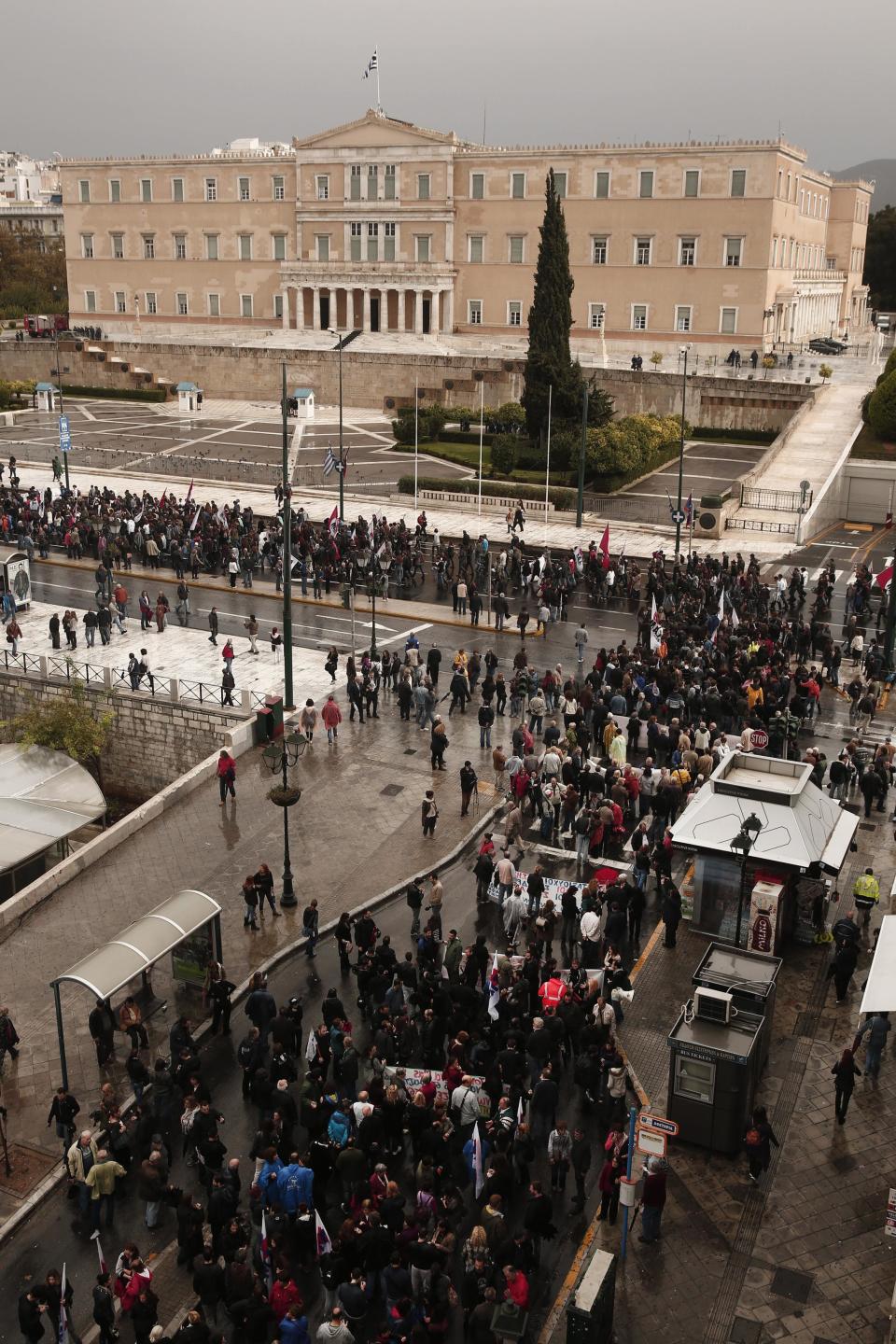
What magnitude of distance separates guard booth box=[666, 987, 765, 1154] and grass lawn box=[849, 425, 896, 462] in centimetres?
3795

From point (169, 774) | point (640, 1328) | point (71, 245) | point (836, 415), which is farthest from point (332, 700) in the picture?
point (71, 245)

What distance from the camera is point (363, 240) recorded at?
242 ft

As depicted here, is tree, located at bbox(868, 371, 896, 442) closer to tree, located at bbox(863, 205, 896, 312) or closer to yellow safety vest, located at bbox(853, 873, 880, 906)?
yellow safety vest, located at bbox(853, 873, 880, 906)

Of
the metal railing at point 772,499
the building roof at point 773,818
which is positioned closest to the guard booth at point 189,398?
the metal railing at point 772,499

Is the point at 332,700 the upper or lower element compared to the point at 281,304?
lower

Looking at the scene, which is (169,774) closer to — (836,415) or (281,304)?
(836,415)

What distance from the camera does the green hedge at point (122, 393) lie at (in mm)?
69938

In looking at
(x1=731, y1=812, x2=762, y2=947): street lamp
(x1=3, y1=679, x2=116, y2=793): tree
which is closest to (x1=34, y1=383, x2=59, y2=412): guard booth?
(x1=3, y1=679, x2=116, y2=793): tree

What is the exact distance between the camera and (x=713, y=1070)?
1328 cm

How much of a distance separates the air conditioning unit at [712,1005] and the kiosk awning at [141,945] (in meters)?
6.55

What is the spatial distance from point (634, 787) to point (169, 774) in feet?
38.8

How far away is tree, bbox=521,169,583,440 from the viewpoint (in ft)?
161

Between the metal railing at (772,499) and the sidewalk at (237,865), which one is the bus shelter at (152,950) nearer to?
the sidewalk at (237,865)

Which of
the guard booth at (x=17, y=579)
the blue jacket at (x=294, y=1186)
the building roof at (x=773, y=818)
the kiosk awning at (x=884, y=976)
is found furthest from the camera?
the guard booth at (x=17, y=579)
